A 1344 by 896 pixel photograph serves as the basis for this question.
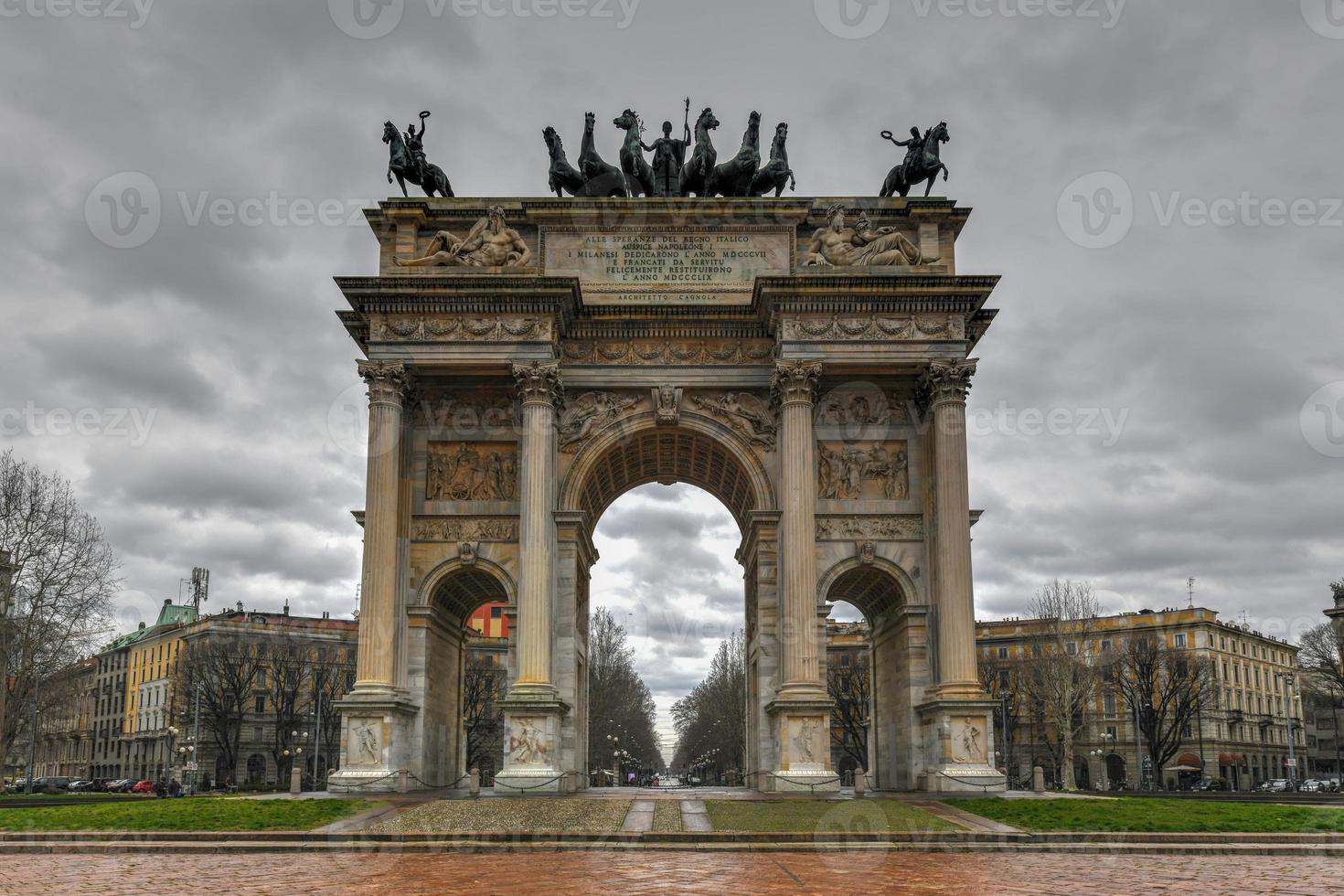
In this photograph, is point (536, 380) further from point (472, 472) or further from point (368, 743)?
point (368, 743)

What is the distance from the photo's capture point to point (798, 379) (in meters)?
35.2

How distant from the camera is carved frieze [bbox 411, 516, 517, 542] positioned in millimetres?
36688

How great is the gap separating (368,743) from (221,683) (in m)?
56.5

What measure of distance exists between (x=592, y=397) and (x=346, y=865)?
2154 cm

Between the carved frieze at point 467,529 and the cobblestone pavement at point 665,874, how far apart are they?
59.2 ft

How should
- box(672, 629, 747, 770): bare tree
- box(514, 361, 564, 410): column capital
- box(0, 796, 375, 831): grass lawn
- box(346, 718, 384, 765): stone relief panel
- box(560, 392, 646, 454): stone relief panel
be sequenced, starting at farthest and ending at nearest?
box(672, 629, 747, 770): bare tree
box(560, 392, 646, 454): stone relief panel
box(514, 361, 564, 410): column capital
box(346, 718, 384, 765): stone relief panel
box(0, 796, 375, 831): grass lawn

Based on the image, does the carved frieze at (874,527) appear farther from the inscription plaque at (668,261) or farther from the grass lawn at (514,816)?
the grass lawn at (514,816)

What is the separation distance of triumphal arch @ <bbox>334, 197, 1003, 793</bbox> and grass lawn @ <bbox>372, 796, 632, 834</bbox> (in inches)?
229

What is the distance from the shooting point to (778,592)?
1404 inches

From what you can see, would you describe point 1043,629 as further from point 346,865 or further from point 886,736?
point 346,865

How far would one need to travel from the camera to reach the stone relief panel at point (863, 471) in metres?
36.9

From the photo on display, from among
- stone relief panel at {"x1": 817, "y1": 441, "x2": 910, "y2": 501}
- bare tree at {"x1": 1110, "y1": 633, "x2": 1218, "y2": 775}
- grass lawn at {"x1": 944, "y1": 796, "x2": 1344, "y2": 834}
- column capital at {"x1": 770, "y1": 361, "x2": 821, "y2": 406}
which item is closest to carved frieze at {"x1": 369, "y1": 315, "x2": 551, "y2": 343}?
column capital at {"x1": 770, "y1": 361, "x2": 821, "y2": 406}

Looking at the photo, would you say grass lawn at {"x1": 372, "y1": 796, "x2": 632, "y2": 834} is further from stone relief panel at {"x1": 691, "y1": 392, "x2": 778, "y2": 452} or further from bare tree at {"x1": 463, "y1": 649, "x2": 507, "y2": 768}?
bare tree at {"x1": 463, "y1": 649, "x2": 507, "y2": 768}

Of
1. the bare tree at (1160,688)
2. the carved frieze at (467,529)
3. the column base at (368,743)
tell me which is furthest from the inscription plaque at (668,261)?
the bare tree at (1160,688)
